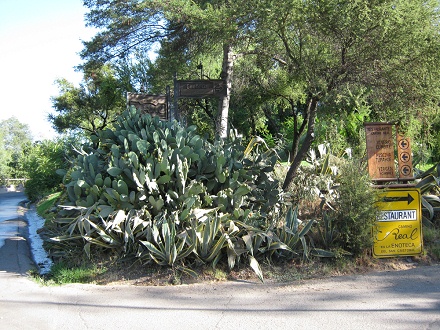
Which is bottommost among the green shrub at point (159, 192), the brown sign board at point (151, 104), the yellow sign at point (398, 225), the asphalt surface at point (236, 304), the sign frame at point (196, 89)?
the asphalt surface at point (236, 304)

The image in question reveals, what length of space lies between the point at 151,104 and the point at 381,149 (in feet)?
20.0

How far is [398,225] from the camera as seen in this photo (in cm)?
791

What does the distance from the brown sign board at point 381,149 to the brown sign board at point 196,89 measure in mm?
4614

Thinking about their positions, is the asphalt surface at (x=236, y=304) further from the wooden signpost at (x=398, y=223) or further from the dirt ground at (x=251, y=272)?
the wooden signpost at (x=398, y=223)

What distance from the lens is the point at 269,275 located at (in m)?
7.38

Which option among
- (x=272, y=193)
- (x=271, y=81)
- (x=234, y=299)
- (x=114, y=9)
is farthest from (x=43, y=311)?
(x=114, y=9)

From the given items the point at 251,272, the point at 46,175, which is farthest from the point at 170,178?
the point at 46,175

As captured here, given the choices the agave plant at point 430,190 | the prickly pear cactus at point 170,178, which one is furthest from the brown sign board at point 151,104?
the agave plant at point 430,190

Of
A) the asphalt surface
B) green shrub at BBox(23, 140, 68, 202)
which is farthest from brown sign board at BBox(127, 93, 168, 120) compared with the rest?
green shrub at BBox(23, 140, 68, 202)

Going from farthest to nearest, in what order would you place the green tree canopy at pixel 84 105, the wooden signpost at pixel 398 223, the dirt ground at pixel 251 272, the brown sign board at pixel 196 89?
the green tree canopy at pixel 84 105, the brown sign board at pixel 196 89, the wooden signpost at pixel 398 223, the dirt ground at pixel 251 272

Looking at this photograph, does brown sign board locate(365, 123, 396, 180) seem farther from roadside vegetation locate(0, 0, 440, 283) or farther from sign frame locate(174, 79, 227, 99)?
sign frame locate(174, 79, 227, 99)

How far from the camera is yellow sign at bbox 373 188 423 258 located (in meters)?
7.85

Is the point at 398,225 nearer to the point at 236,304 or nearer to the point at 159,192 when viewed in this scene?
the point at 236,304

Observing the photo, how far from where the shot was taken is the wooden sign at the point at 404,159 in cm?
861
